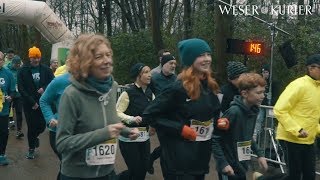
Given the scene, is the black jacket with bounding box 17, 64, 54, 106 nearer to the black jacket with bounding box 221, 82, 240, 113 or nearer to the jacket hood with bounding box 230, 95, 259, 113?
the black jacket with bounding box 221, 82, 240, 113

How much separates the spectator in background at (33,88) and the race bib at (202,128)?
523 centimetres

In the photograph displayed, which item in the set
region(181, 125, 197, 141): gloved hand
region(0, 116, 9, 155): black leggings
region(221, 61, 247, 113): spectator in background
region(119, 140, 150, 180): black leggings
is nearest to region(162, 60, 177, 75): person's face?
region(221, 61, 247, 113): spectator in background

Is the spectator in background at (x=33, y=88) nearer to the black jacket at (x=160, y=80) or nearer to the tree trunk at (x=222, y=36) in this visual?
the black jacket at (x=160, y=80)

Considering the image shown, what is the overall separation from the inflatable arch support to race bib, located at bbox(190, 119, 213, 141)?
14362 millimetres

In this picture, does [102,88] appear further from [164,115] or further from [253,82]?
[253,82]

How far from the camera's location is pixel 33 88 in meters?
9.16

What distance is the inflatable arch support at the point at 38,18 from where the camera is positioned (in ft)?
58.6

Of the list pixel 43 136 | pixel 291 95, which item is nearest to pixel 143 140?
pixel 291 95

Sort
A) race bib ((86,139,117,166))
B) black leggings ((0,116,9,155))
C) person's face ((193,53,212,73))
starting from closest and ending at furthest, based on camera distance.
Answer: race bib ((86,139,117,166)), person's face ((193,53,212,73)), black leggings ((0,116,9,155))

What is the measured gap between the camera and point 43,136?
39.5 feet

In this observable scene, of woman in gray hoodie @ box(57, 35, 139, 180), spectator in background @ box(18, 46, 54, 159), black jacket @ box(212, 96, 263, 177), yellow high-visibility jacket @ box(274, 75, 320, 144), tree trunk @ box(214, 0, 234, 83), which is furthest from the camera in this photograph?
tree trunk @ box(214, 0, 234, 83)

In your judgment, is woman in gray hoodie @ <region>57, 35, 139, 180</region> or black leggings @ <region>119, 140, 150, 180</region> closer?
woman in gray hoodie @ <region>57, 35, 139, 180</region>

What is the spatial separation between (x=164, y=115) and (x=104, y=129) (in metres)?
1.03

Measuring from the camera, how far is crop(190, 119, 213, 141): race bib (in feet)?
13.9
